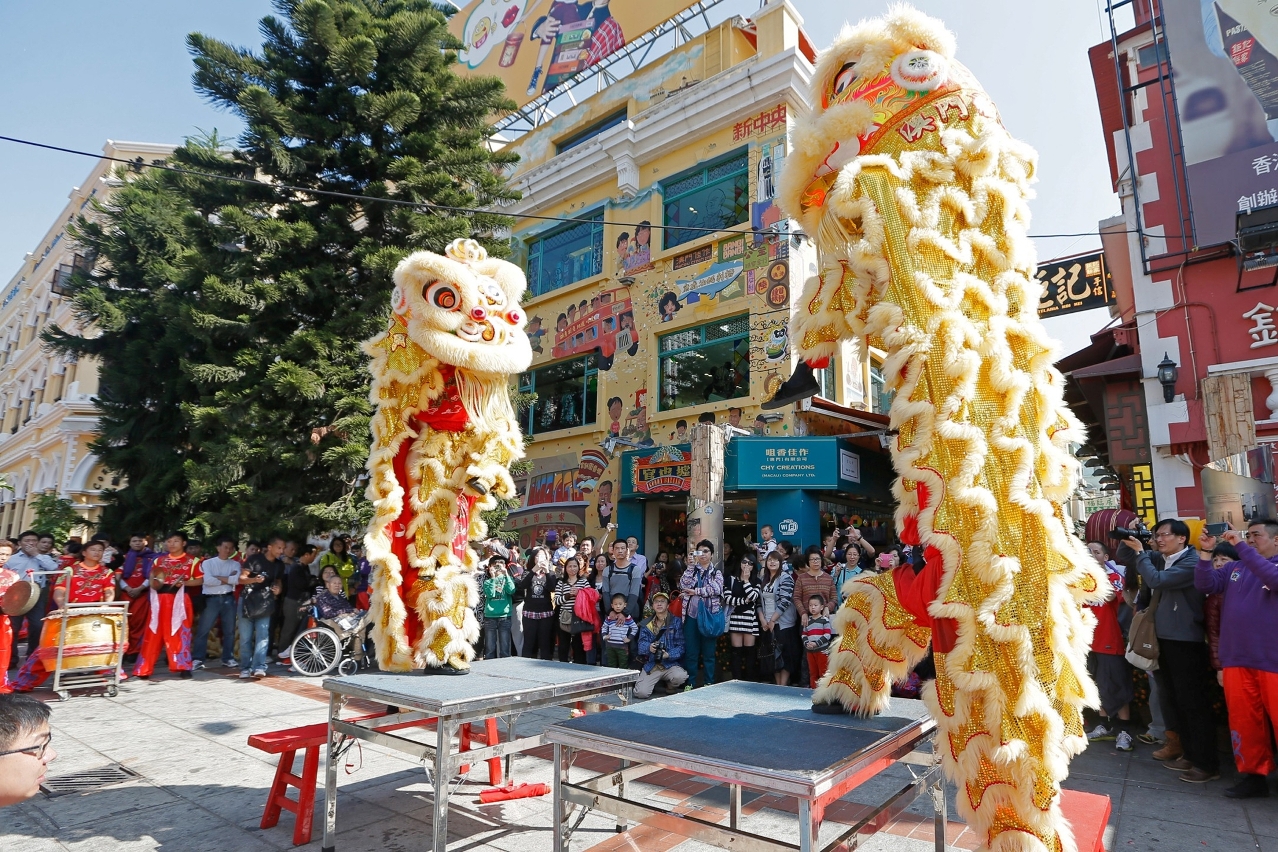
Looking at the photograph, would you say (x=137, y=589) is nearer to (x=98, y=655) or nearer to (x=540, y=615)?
(x=98, y=655)

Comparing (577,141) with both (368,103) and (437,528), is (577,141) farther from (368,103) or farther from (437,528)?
(437,528)

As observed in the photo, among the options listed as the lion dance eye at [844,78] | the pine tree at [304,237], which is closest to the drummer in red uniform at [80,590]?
the pine tree at [304,237]

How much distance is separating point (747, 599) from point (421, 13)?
30.1ft

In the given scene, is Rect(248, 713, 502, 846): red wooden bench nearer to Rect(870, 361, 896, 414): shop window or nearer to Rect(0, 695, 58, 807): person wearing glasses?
Rect(0, 695, 58, 807): person wearing glasses

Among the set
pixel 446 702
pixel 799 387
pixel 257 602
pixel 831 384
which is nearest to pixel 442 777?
pixel 446 702

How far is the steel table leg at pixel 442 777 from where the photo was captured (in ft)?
10.5

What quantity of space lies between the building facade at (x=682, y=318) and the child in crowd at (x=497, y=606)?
4449 mm

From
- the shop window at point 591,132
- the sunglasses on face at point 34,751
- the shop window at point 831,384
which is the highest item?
the shop window at point 591,132

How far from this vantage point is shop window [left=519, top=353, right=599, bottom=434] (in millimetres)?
15195

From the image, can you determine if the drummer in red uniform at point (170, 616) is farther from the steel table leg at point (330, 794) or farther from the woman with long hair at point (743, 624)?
the woman with long hair at point (743, 624)

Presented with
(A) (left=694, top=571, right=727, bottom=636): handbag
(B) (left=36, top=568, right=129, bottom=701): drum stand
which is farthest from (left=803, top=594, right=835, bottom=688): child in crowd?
(B) (left=36, top=568, right=129, bottom=701): drum stand

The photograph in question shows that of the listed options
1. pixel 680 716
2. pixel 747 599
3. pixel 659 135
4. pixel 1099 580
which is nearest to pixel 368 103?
pixel 659 135

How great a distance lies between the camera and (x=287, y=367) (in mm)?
8891

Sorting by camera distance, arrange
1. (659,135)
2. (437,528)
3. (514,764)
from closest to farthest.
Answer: (437,528), (514,764), (659,135)
